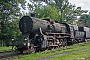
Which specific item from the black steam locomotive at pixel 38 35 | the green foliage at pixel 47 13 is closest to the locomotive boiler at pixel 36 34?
the black steam locomotive at pixel 38 35

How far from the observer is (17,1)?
111 ft

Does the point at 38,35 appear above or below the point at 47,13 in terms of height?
below

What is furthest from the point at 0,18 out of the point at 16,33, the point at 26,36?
the point at 26,36

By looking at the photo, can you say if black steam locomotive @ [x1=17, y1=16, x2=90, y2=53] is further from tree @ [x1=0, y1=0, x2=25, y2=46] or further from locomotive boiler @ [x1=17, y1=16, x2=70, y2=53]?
tree @ [x1=0, y1=0, x2=25, y2=46]

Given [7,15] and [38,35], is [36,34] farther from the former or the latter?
[7,15]

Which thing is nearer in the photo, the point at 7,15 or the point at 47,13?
the point at 7,15

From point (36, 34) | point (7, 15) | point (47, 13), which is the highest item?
point (47, 13)

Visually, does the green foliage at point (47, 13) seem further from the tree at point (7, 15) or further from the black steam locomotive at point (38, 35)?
the black steam locomotive at point (38, 35)

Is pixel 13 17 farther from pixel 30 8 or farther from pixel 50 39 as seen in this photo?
pixel 30 8

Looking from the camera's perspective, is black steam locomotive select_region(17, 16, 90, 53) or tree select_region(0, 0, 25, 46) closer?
black steam locomotive select_region(17, 16, 90, 53)

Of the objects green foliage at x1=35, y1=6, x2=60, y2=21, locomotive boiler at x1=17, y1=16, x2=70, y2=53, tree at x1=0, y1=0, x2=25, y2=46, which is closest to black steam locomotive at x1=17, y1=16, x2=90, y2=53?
locomotive boiler at x1=17, y1=16, x2=70, y2=53

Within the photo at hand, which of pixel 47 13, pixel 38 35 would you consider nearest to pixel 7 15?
pixel 38 35

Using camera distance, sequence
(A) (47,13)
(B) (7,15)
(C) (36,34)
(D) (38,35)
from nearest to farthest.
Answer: (C) (36,34)
(D) (38,35)
(B) (7,15)
(A) (47,13)

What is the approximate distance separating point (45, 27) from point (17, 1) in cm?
1416
